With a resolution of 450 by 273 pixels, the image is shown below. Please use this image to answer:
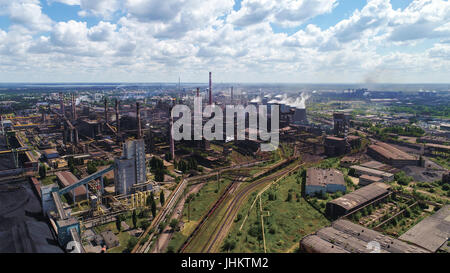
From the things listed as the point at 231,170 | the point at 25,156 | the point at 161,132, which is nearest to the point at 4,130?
the point at 25,156

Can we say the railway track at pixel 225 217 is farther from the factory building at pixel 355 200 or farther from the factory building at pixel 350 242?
the factory building at pixel 355 200

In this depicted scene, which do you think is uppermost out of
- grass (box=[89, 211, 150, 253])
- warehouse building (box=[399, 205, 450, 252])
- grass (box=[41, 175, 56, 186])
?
grass (box=[41, 175, 56, 186])

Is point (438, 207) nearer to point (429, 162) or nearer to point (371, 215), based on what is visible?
point (371, 215)

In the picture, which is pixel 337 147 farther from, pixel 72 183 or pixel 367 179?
pixel 72 183

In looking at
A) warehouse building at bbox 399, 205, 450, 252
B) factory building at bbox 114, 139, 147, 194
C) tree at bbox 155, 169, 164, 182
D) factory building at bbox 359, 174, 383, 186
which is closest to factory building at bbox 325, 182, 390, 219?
factory building at bbox 359, 174, 383, 186

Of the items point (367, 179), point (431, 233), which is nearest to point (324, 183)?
point (367, 179)

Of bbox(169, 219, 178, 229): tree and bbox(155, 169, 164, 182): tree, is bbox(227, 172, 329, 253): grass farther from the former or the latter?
bbox(155, 169, 164, 182): tree
